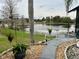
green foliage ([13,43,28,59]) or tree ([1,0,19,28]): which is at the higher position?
tree ([1,0,19,28])

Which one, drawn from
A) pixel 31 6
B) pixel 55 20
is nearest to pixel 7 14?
pixel 55 20

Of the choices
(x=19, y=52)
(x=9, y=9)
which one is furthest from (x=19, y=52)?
(x=9, y=9)

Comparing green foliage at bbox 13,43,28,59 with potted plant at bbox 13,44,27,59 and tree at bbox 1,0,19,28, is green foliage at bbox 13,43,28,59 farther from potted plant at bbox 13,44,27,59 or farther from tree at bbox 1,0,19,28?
tree at bbox 1,0,19,28

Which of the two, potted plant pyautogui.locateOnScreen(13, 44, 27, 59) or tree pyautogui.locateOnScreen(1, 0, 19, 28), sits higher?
tree pyautogui.locateOnScreen(1, 0, 19, 28)

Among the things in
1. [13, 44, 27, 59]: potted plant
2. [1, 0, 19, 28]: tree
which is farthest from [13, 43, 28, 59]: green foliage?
[1, 0, 19, 28]: tree

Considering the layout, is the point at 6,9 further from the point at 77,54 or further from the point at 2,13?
the point at 77,54

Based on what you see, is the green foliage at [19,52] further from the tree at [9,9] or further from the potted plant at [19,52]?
the tree at [9,9]

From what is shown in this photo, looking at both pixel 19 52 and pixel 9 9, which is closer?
pixel 19 52

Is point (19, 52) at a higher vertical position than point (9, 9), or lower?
lower

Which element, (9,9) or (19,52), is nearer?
(19,52)

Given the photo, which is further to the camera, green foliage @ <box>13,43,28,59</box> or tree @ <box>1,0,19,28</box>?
tree @ <box>1,0,19,28</box>

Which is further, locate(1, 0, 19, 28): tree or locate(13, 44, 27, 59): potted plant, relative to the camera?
locate(1, 0, 19, 28): tree

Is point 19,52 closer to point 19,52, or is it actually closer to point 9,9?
point 19,52

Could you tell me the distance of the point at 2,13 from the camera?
1512 inches
